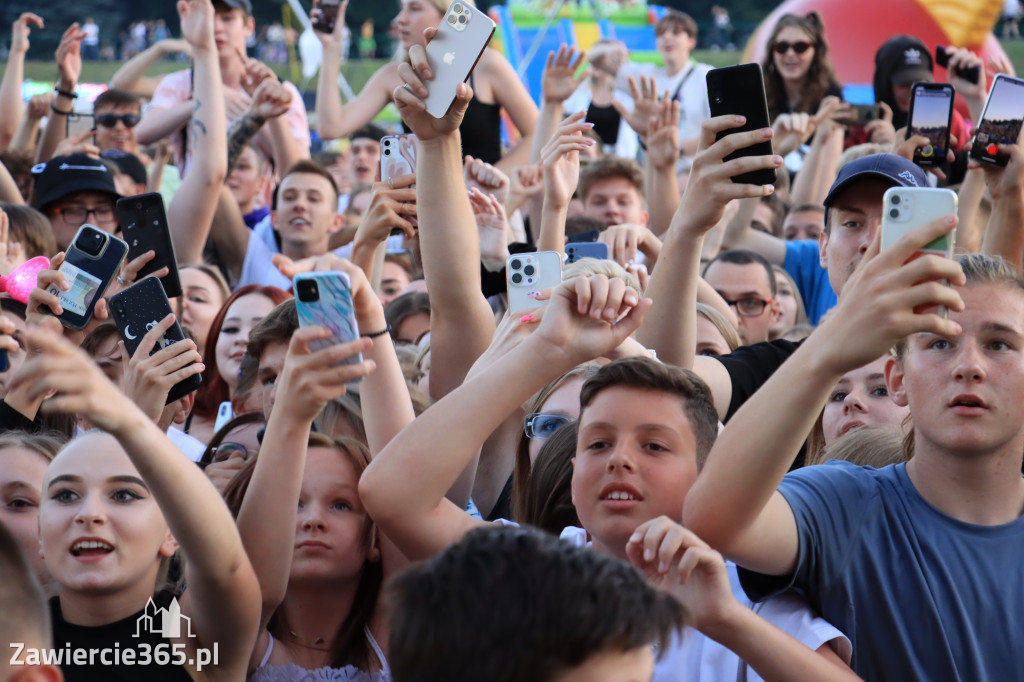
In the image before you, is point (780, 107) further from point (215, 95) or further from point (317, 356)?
point (317, 356)

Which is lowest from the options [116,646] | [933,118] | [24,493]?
[116,646]

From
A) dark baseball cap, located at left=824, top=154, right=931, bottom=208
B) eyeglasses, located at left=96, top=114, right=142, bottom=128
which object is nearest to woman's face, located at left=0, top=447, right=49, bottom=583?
dark baseball cap, located at left=824, top=154, right=931, bottom=208

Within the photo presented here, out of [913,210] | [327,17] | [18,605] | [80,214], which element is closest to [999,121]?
[913,210]

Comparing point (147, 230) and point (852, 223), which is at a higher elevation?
point (852, 223)

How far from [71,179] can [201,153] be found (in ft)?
2.19

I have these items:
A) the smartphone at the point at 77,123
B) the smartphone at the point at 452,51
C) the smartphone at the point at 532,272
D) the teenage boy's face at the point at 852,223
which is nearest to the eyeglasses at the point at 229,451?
the smartphone at the point at 532,272

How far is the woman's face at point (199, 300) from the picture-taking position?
5262 mm

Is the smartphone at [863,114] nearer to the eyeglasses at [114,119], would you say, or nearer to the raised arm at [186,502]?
the eyeglasses at [114,119]

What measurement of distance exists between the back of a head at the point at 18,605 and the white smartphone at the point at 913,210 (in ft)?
5.30

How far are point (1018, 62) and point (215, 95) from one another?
3159cm

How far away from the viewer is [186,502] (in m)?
2.44

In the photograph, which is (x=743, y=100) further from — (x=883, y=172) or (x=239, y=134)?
(x=239, y=134)

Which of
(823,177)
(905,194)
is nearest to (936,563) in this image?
(905,194)

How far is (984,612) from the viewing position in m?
2.53
